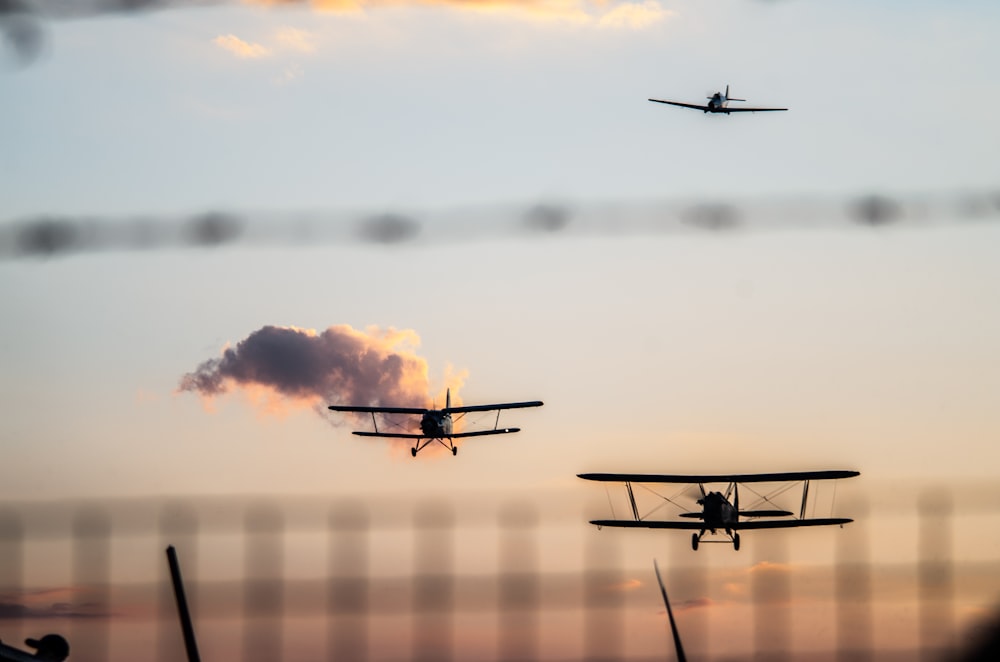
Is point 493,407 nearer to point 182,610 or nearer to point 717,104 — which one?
point 717,104

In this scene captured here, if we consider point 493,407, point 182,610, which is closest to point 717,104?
point 493,407

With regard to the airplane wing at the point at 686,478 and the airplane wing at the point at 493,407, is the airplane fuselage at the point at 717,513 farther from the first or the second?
the airplane wing at the point at 493,407

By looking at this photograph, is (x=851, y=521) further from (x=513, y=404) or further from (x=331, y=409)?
(x=331, y=409)

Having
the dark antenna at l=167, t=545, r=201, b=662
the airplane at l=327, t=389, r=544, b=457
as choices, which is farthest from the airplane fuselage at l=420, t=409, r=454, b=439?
the dark antenna at l=167, t=545, r=201, b=662

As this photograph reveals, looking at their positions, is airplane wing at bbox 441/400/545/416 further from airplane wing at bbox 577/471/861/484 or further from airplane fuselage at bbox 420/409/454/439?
airplane wing at bbox 577/471/861/484

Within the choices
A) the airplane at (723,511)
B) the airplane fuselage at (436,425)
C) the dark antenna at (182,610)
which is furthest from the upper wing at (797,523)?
the dark antenna at (182,610)
